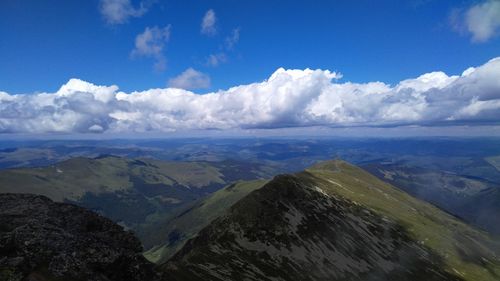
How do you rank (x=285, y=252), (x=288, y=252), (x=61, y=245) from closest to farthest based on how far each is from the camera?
(x=61, y=245) → (x=285, y=252) → (x=288, y=252)

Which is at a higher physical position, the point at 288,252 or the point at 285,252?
the point at 285,252

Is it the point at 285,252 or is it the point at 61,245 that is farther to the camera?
the point at 285,252

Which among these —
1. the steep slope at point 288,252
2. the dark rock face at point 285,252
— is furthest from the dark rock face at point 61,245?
the steep slope at point 288,252

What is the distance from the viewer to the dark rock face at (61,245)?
52.2 meters

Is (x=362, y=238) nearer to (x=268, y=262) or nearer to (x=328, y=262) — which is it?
(x=328, y=262)

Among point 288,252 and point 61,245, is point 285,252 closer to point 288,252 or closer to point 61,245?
point 288,252

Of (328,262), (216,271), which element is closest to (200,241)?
(216,271)

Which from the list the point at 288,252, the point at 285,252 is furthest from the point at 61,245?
the point at 288,252

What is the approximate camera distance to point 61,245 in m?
57.7

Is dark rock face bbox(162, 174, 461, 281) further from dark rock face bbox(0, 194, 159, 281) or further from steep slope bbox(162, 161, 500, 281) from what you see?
dark rock face bbox(0, 194, 159, 281)

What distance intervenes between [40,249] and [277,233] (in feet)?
394

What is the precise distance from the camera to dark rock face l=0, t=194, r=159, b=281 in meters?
52.2

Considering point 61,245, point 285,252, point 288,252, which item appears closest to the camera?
point 61,245

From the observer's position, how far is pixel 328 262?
6260 inches
